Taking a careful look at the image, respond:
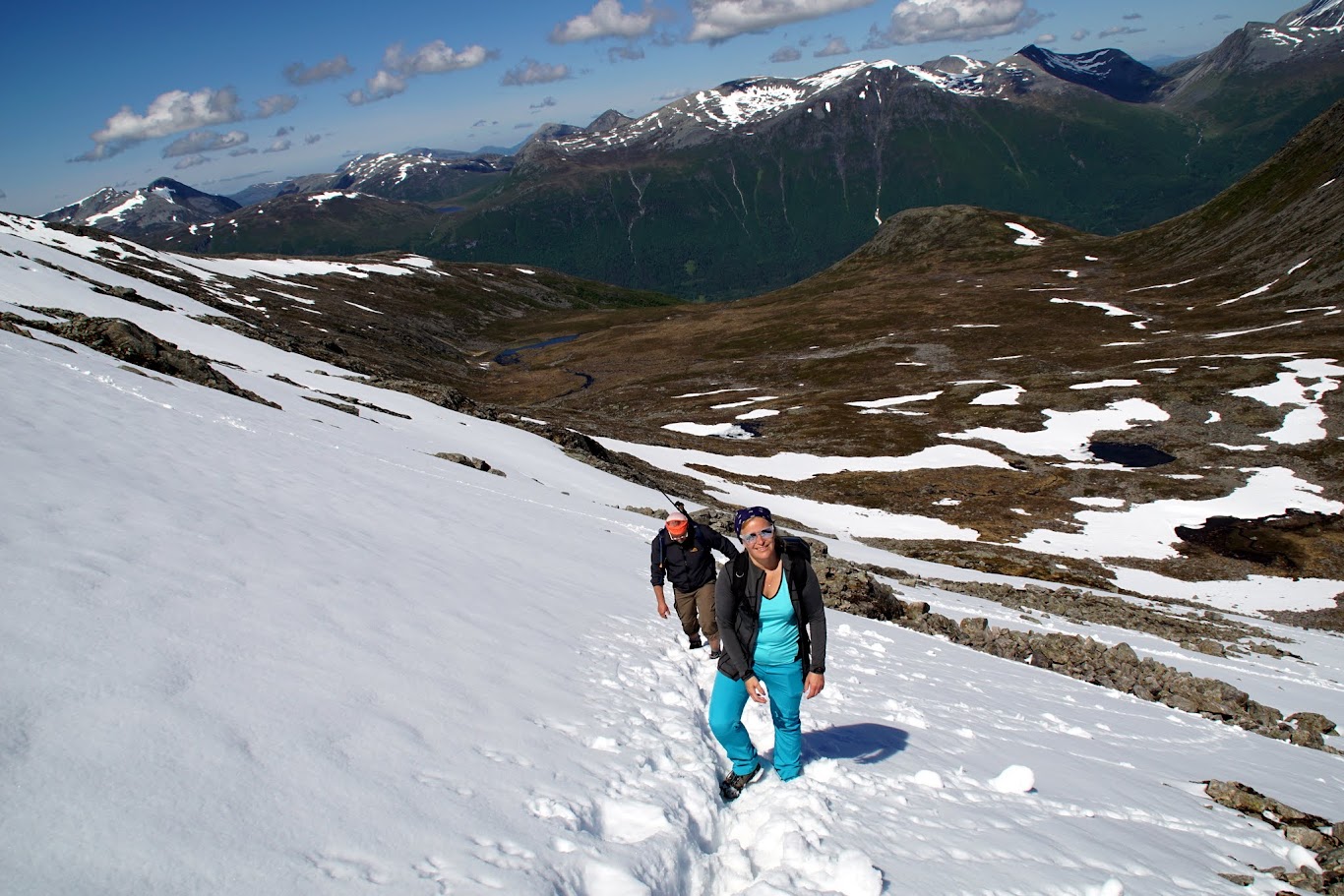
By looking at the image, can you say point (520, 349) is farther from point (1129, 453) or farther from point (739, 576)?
point (739, 576)

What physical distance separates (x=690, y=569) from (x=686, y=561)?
169 millimetres

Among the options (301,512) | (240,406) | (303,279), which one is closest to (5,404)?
(301,512)

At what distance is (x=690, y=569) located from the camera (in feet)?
40.1

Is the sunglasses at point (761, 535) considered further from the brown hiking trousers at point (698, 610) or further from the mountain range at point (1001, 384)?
the mountain range at point (1001, 384)

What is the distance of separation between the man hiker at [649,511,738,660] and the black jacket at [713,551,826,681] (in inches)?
143

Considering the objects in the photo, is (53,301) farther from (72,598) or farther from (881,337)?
(881,337)

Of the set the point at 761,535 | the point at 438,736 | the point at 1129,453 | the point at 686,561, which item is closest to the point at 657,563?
the point at 686,561

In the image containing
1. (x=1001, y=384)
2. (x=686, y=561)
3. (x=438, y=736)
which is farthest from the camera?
(x=1001, y=384)

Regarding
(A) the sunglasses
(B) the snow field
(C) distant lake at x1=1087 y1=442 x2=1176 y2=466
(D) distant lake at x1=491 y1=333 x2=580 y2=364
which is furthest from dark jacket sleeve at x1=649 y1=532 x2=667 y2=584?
(D) distant lake at x1=491 y1=333 x2=580 y2=364

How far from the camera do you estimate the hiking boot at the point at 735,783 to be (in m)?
8.20

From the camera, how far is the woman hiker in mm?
8242

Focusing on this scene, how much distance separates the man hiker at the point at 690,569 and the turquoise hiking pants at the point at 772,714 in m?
3.49

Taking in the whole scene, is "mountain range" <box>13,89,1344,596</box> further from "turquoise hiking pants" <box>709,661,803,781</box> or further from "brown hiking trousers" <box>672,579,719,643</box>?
"turquoise hiking pants" <box>709,661,803,781</box>

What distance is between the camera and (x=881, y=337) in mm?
130500
